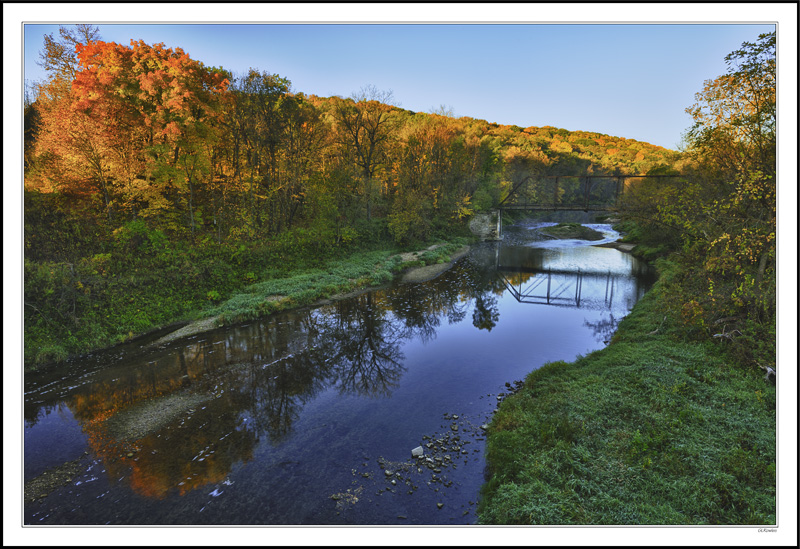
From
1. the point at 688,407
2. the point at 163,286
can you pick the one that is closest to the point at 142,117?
the point at 163,286

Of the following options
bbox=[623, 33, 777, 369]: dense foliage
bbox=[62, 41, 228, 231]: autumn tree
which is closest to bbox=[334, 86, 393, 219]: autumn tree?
bbox=[62, 41, 228, 231]: autumn tree

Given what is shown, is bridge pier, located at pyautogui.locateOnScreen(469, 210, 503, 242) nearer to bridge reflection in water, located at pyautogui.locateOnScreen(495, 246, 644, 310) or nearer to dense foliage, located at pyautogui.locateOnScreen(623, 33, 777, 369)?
bridge reflection in water, located at pyautogui.locateOnScreen(495, 246, 644, 310)

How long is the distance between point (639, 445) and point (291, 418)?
958cm

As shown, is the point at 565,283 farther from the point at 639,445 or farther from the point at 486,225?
the point at 486,225

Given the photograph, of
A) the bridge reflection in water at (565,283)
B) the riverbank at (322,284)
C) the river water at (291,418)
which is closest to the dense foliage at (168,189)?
the riverbank at (322,284)

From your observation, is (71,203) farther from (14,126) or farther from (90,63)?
(14,126)

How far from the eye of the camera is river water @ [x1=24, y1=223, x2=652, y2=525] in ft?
26.7

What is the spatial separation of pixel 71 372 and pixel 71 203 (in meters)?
13.0

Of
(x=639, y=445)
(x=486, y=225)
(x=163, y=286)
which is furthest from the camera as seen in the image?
(x=486, y=225)

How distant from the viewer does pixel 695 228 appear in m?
15.0

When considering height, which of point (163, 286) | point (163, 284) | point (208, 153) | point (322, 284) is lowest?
point (322, 284)

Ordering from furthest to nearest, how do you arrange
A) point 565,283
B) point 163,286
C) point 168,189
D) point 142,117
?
1. point 565,283
2. point 168,189
3. point 142,117
4. point 163,286

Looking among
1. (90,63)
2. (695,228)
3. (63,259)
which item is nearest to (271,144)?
(90,63)

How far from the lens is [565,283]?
99.4 ft
